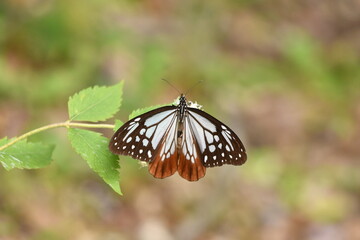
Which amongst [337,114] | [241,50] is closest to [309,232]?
[337,114]

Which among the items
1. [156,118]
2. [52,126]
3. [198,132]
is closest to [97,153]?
[52,126]

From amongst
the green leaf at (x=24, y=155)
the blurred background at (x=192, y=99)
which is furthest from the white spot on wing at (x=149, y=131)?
the blurred background at (x=192, y=99)

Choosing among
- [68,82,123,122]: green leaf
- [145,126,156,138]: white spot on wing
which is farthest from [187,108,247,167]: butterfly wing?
[68,82,123,122]: green leaf

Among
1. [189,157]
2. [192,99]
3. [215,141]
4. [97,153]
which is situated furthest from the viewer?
[192,99]

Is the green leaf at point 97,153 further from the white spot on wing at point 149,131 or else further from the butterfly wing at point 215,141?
the butterfly wing at point 215,141

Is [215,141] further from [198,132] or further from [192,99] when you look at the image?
[192,99]

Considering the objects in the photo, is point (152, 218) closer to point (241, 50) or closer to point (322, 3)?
point (241, 50)

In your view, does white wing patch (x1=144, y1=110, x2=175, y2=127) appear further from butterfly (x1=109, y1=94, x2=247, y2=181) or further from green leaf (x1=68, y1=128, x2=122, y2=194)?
green leaf (x1=68, y1=128, x2=122, y2=194)
